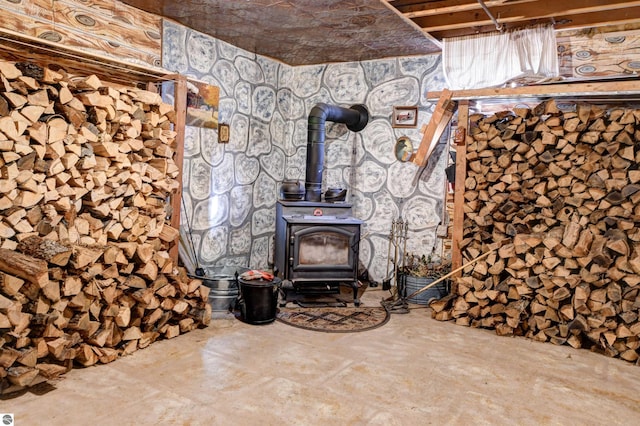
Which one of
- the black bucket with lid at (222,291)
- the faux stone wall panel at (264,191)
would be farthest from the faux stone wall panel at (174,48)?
the black bucket with lid at (222,291)

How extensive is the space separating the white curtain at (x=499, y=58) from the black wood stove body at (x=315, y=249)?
67.6 inches

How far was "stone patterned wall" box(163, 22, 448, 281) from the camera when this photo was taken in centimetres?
516

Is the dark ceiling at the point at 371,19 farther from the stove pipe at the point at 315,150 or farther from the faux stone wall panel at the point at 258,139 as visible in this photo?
the faux stone wall panel at the point at 258,139

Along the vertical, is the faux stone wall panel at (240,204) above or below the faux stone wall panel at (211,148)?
below

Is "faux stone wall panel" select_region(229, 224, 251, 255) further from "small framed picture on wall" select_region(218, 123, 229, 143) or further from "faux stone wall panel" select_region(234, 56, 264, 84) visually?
"faux stone wall panel" select_region(234, 56, 264, 84)

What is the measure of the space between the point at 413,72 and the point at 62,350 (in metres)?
4.32

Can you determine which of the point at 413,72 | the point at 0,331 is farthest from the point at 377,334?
the point at 413,72

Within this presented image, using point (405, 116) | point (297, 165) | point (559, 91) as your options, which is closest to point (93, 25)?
point (297, 165)

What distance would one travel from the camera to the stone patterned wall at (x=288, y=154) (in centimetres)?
516

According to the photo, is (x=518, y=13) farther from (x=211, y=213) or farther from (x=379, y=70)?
(x=211, y=213)

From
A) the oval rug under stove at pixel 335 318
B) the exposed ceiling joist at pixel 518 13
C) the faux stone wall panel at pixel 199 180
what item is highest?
the exposed ceiling joist at pixel 518 13

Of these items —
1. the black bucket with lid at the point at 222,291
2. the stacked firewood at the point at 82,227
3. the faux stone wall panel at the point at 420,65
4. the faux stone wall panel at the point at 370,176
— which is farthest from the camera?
the faux stone wall panel at the point at 370,176

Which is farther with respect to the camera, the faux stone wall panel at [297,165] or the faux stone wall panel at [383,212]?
the faux stone wall panel at [297,165]

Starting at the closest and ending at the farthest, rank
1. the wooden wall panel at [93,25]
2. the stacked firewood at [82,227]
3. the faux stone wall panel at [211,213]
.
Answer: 1. the stacked firewood at [82,227]
2. the wooden wall panel at [93,25]
3. the faux stone wall panel at [211,213]
